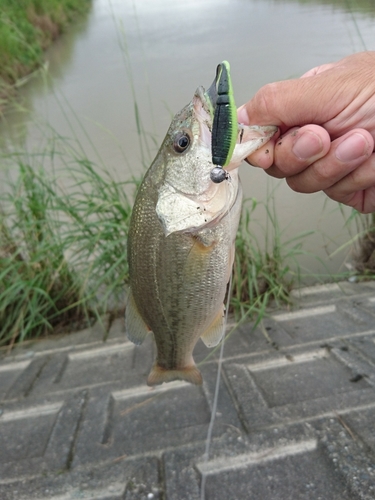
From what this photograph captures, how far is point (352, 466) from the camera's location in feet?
5.16

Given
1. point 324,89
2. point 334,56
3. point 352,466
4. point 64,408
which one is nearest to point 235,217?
point 324,89

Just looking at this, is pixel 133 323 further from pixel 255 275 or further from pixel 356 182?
pixel 255 275

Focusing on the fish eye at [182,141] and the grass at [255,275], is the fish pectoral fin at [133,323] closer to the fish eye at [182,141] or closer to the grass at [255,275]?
the fish eye at [182,141]

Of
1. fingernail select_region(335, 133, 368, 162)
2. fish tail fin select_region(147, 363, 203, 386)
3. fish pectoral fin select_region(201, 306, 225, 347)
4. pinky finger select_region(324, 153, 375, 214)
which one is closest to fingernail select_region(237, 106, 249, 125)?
fingernail select_region(335, 133, 368, 162)

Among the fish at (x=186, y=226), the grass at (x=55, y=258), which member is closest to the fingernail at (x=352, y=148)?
the fish at (x=186, y=226)

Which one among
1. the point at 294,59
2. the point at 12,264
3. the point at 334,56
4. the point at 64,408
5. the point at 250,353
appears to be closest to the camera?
the point at 64,408

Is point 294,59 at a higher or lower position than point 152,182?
higher

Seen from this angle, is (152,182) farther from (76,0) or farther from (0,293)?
(76,0)

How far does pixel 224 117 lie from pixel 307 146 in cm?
38

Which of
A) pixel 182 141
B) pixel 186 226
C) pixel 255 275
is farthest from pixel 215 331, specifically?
pixel 255 275

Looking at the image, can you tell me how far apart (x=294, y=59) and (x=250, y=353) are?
6272 millimetres

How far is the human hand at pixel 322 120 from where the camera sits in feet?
4.26

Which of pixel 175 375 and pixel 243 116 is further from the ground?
pixel 243 116

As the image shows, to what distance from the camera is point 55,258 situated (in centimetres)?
299
